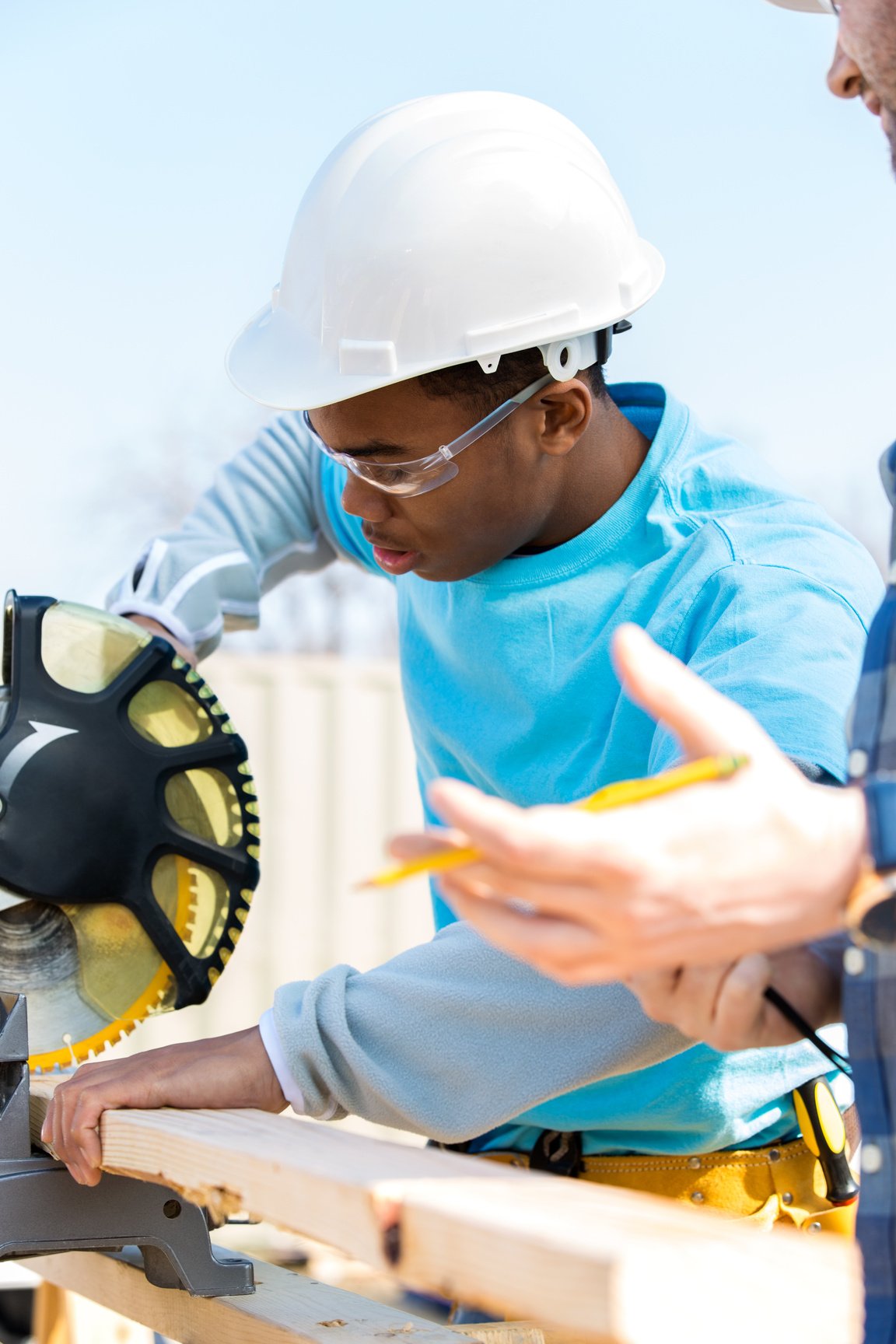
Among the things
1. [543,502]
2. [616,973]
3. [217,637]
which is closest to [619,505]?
[543,502]

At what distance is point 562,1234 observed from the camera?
0.79m

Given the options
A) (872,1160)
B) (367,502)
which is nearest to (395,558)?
(367,502)

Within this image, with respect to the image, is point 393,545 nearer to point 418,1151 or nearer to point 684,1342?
point 418,1151

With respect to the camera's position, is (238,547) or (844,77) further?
(238,547)

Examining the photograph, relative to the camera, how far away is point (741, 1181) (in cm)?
201

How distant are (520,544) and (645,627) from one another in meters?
0.26

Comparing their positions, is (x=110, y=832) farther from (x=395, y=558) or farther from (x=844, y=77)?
(x=844, y=77)

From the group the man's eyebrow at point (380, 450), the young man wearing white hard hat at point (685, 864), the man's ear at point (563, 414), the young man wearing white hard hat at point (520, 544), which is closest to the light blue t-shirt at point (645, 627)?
the young man wearing white hard hat at point (520, 544)

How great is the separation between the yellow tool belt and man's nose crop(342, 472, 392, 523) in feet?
2.94

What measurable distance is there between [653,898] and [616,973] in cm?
7

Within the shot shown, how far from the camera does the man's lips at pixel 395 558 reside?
2.00m

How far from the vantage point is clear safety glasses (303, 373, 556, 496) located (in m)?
1.88

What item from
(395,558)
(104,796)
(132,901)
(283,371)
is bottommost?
(132,901)

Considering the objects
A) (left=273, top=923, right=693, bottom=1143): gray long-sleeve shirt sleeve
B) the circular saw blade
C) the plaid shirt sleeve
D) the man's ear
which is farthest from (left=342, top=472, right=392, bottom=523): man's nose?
the plaid shirt sleeve
